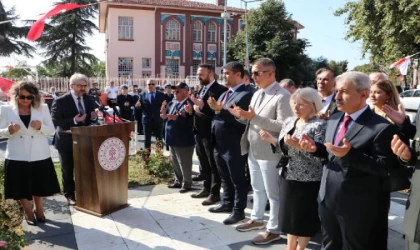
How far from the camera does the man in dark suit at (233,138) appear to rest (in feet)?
14.0

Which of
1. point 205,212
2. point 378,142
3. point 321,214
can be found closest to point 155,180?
point 205,212

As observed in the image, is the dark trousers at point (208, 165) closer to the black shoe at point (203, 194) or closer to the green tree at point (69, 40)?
the black shoe at point (203, 194)

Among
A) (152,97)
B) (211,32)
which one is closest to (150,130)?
(152,97)

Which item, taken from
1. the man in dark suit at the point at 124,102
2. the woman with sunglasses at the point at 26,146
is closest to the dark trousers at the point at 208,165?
the woman with sunglasses at the point at 26,146

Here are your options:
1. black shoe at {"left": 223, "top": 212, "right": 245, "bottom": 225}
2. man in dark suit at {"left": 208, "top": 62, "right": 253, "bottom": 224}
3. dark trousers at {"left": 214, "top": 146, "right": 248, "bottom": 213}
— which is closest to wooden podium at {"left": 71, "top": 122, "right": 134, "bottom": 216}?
man in dark suit at {"left": 208, "top": 62, "right": 253, "bottom": 224}

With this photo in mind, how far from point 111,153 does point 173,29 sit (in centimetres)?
2952

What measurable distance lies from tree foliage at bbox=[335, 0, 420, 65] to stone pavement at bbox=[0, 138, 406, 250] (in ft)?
39.8

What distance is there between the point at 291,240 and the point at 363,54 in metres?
17.4

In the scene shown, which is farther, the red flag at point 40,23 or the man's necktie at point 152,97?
the man's necktie at point 152,97

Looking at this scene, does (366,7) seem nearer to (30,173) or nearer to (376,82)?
(376,82)

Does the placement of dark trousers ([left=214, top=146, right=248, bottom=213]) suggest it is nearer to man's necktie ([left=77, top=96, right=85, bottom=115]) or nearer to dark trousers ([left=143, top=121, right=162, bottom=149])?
man's necktie ([left=77, top=96, right=85, bottom=115])

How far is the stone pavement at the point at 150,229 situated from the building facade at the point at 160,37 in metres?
26.9

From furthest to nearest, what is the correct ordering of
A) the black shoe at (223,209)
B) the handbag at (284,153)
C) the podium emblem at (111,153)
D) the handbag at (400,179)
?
the black shoe at (223,209)
the podium emblem at (111,153)
the handbag at (284,153)
the handbag at (400,179)

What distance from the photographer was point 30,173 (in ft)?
14.0
